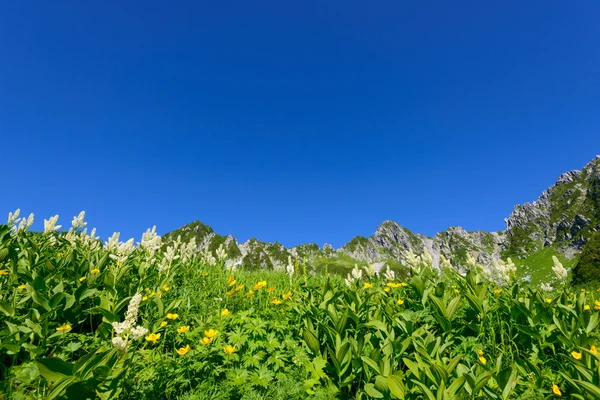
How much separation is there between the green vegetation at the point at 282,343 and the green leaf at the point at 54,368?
13mm

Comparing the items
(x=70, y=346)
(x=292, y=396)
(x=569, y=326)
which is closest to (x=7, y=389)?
(x=70, y=346)

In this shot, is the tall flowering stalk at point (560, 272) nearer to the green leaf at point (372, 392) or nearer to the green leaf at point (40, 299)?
the green leaf at point (372, 392)

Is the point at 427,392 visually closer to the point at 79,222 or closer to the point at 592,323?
the point at 592,323

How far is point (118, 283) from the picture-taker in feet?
19.2

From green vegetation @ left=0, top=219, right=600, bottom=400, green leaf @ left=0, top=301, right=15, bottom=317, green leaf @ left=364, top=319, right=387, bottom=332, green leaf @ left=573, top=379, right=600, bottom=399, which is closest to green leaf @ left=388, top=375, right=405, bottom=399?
green vegetation @ left=0, top=219, right=600, bottom=400

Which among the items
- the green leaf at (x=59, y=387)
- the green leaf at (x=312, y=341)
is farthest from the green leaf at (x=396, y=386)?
the green leaf at (x=59, y=387)

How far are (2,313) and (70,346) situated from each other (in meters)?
1.20

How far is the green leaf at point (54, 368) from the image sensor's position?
2789 mm

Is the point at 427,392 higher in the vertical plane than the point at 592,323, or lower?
lower

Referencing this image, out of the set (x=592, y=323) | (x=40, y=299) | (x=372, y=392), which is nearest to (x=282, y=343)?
(x=372, y=392)

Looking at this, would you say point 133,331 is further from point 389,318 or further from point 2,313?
point 389,318

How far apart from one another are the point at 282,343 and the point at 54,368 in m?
2.77

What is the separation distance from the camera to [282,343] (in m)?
4.59

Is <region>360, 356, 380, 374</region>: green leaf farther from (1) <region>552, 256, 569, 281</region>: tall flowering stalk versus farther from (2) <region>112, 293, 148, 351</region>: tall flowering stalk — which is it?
(1) <region>552, 256, 569, 281</region>: tall flowering stalk
